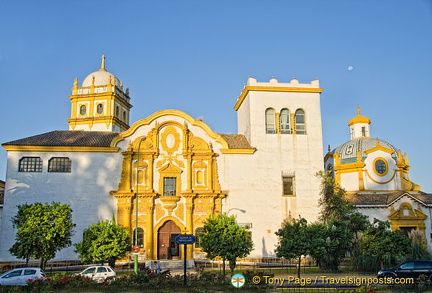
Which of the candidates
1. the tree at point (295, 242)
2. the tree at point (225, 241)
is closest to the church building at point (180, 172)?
the tree at point (225, 241)

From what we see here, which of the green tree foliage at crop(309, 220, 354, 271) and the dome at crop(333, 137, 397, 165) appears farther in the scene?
the dome at crop(333, 137, 397, 165)

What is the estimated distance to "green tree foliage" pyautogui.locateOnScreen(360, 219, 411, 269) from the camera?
28.4 metres

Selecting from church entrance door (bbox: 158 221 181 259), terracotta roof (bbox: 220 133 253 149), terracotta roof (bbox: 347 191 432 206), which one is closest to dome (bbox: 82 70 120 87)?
terracotta roof (bbox: 220 133 253 149)

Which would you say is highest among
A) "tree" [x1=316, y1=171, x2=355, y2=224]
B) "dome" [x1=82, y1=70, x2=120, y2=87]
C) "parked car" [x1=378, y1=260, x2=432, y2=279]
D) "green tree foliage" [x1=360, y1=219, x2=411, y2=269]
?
"dome" [x1=82, y1=70, x2=120, y2=87]

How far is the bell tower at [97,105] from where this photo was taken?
5600cm

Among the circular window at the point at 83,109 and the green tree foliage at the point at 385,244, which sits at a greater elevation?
the circular window at the point at 83,109

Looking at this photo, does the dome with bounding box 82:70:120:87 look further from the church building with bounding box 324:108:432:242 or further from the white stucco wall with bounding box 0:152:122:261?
the church building with bounding box 324:108:432:242

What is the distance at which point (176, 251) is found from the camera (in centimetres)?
3753

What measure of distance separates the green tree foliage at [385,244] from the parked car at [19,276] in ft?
64.4

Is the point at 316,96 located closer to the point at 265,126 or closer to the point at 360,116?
the point at 265,126

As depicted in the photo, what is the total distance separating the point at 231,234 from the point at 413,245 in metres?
12.7

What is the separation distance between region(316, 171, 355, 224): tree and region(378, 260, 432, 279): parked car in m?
13.4

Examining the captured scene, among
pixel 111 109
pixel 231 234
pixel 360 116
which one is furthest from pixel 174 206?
pixel 360 116

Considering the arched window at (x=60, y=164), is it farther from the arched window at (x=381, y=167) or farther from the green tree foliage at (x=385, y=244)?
the arched window at (x=381, y=167)
